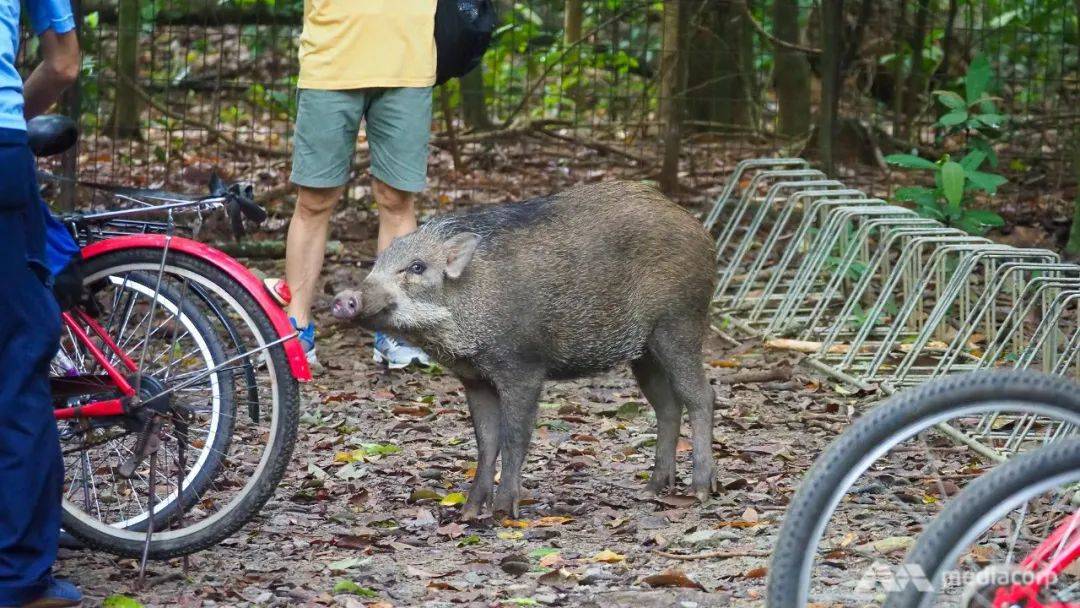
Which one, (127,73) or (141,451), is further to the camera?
(127,73)

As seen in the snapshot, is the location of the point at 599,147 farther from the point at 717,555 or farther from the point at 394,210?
the point at 717,555

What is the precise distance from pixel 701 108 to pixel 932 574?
8.29 metres

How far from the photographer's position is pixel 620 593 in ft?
14.2

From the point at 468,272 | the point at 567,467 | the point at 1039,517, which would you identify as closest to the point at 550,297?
the point at 468,272

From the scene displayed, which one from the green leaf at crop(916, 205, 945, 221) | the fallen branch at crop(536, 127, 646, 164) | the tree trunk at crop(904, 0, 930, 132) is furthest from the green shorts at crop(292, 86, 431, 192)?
the tree trunk at crop(904, 0, 930, 132)

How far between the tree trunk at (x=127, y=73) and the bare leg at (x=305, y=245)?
311cm

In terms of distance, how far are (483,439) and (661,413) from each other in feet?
2.50

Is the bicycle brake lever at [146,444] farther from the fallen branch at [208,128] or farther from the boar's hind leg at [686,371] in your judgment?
the fallen branch at [208,128]

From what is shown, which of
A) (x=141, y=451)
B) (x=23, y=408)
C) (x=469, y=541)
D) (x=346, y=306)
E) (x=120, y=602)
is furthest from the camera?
(x=346, y=306)

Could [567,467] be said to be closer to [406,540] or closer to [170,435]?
[406,540]

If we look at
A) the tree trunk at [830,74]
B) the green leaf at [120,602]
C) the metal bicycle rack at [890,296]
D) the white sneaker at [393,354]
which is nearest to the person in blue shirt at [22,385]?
the green leaf at [120,602]

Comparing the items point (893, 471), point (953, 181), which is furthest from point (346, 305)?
point (953, 181)

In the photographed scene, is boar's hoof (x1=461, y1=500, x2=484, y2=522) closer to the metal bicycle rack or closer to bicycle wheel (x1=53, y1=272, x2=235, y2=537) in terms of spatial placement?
bicycle wheel (x1=53, y1=272, x2=235, y2=537)

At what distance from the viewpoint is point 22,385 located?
3955 mm
